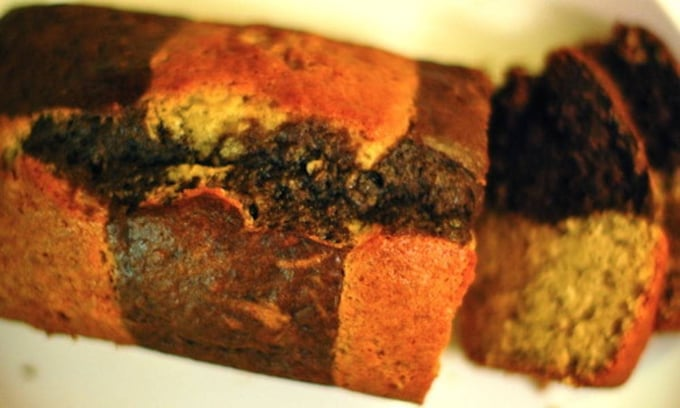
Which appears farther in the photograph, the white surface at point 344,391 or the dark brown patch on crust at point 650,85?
the white surface at point 344,391

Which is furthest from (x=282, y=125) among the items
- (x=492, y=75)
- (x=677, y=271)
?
(x=677, y=271)

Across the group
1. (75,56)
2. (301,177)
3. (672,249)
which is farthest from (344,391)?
(75,56)

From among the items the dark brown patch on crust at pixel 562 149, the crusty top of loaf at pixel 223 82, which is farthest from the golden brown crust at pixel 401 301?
the dark brown patch on crust at pixel 562 149

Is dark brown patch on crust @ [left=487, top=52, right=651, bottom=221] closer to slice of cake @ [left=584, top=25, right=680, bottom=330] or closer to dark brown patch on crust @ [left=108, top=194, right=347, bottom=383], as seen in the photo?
slice of cake @ [left=584, top=25, right=680, bottom=330]

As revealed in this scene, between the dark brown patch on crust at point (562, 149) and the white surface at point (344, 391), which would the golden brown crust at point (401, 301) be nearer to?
the white surface at point (344, 391)

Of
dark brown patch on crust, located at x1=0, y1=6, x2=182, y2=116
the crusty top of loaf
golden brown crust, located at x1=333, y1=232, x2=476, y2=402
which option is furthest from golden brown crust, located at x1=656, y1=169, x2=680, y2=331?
dark brown patch on crust, located at x1=0, y1=6, x2=182, y2=116

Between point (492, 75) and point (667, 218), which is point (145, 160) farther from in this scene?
point (667, 218)

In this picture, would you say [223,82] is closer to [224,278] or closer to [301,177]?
[301,177]

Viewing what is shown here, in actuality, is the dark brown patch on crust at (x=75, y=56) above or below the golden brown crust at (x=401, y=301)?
above
